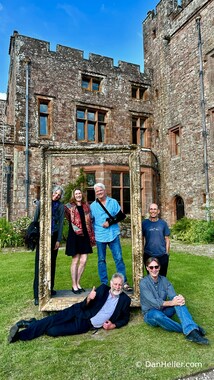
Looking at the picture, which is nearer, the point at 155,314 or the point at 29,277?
the point at 155,314

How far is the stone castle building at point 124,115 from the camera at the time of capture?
500 inches

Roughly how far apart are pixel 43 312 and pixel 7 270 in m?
2.98

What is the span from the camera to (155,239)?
424cm

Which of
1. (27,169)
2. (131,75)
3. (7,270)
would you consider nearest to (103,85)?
(131,75)

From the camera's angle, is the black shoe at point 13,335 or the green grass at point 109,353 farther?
the black shoe at point 13,335

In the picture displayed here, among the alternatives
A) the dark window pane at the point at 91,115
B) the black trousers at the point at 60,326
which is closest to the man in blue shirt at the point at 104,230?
the black trousers at the point at 60,326

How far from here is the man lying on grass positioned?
3244mm

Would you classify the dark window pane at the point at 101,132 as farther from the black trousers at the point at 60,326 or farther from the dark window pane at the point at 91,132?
the black trousers at the point at 60,326

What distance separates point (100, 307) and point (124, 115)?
13.2 meters

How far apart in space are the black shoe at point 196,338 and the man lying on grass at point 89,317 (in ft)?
2.63

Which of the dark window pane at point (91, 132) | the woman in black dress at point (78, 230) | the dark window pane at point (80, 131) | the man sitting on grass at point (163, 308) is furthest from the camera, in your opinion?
the dark window pane at point (91, 132)

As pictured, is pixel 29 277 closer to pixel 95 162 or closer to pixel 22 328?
pixel 22 328

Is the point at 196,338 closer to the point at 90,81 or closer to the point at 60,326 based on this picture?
the point at 60,326

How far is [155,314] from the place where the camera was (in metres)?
3.36
